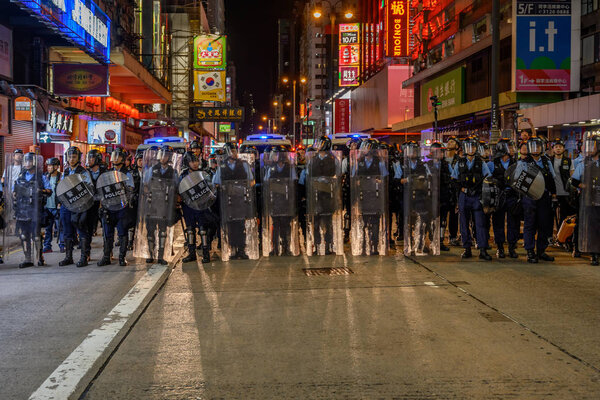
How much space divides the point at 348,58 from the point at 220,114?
19.7 m

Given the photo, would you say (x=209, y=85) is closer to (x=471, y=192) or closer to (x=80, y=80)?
(x=80, y=80)

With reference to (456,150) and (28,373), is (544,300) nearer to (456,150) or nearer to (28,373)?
(456,150)

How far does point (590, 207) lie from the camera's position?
10.1 metres

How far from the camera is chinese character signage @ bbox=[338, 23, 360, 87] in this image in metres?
60.5

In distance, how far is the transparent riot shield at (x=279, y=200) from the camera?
→ 36.5 ft

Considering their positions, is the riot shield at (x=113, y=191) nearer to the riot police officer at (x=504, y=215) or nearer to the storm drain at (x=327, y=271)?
the storm drain at (x=327, y=271)

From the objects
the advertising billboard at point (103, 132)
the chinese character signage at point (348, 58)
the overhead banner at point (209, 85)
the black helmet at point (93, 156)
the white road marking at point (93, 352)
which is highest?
the chinese character signage at point (348, 58)

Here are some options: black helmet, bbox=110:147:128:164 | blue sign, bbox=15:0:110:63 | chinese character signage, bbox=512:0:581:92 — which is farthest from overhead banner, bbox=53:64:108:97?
chinese character signage, bbox=512:0:581:92

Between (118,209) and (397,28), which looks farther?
(397,28)

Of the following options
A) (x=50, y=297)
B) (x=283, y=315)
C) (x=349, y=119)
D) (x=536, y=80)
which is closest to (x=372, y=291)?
(x=283, y=315)

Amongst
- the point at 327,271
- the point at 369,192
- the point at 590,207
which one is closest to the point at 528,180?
the point at 590,207

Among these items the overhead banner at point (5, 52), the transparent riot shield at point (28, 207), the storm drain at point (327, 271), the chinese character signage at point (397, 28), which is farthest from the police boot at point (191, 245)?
the chinese character signage at point (397, 28)

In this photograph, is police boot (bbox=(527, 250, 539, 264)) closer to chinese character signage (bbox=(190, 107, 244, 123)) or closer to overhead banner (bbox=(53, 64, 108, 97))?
overhead banner (bbox=(53, 64, 108, 97))

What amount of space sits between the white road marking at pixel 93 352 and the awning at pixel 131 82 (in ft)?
66.0
